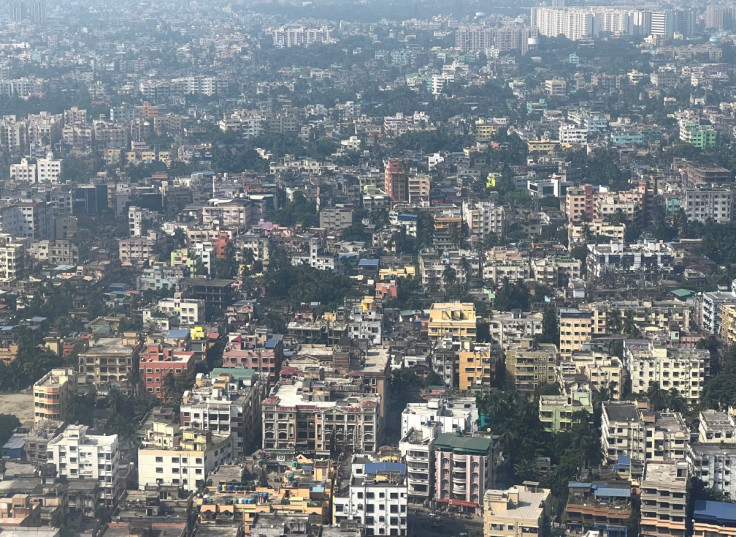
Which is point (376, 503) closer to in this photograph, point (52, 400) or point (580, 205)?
point (52, 400)

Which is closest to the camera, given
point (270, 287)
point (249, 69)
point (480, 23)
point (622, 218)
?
point (270, 287)

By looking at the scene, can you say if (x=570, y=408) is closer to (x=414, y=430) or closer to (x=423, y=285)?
(x=414, y=430)

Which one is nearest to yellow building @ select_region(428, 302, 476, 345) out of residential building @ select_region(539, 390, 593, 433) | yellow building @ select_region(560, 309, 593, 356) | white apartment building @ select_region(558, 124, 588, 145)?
yellow building @ select_region(560, 309, 593, 356)

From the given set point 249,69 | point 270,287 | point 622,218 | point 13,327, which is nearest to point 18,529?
point 13,327

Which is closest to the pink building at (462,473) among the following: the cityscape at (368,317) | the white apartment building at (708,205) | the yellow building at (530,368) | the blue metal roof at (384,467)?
the cityscape at (368,317)

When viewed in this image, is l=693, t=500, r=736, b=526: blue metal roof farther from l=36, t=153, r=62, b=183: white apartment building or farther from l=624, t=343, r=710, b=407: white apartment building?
l=36, t=153, r=62, b=183: white apartment building

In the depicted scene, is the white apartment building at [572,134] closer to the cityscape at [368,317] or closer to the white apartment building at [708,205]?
the cityscape at [368,317]

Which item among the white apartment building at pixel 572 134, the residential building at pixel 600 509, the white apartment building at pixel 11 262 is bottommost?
the residential building at pixel 600 509
